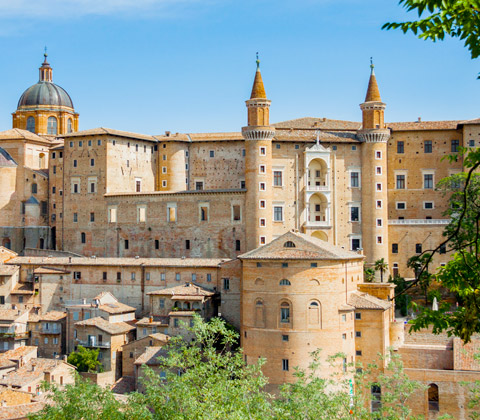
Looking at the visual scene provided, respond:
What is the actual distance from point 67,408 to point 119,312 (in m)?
25.9

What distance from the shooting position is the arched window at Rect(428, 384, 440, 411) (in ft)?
120

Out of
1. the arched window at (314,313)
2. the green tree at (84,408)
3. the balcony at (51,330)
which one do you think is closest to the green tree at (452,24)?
the green tree at (84,408)

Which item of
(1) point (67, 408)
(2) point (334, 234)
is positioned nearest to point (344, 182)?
(2) point (334, 234)

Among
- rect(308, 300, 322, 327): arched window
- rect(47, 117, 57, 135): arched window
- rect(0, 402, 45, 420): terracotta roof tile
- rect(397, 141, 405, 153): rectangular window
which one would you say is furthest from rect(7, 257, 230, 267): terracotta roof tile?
rect(47, 117, 57, 135): arched window

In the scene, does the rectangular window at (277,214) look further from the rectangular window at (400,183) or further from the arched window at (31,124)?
the arched window at (31,124)

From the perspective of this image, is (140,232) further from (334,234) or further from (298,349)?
(298,349)

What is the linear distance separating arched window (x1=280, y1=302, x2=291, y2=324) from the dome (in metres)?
40.6

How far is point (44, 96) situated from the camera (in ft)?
234

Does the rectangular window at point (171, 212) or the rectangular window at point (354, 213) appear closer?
the rectangular window at point (171, 212)

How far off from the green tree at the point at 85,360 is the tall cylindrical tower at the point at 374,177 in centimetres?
2083

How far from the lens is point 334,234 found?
53.9m

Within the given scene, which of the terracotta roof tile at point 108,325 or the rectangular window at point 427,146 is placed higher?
the rectangular window at point 427,146

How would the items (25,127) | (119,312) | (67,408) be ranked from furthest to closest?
(25,127)
(119,312)
(67,408)

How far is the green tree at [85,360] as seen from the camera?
141 feet
